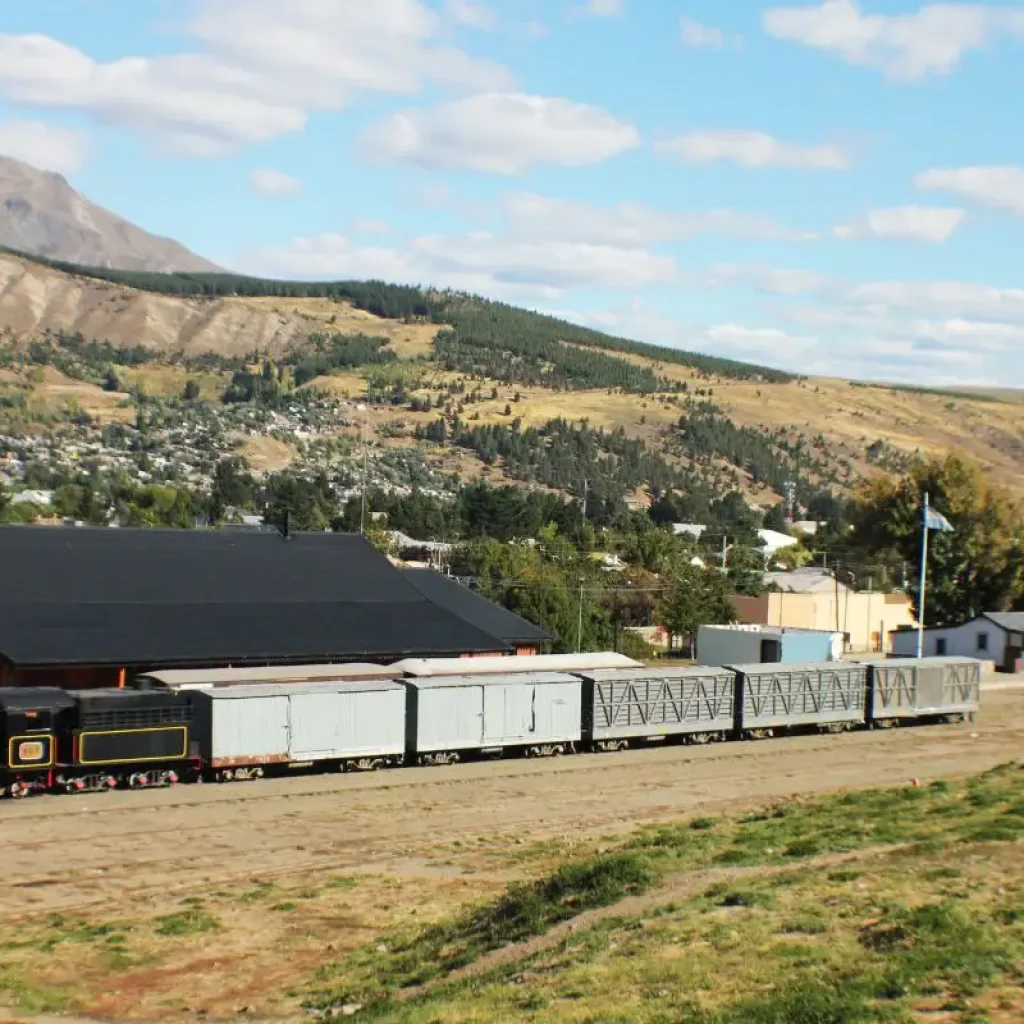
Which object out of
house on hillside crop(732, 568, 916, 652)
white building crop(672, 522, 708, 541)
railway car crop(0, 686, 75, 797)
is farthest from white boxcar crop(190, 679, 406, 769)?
white building crop(672, 522, 708, 541)

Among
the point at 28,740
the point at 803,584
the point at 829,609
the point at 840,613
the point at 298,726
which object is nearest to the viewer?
the point at 28,740

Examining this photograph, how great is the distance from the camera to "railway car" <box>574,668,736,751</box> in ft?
144

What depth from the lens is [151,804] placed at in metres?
33.8

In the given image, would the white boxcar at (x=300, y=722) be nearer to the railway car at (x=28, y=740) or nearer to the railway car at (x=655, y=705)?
the railway car at (x=28, y=740)

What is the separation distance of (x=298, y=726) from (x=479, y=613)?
68.5 feet

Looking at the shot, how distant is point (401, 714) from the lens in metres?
40.0

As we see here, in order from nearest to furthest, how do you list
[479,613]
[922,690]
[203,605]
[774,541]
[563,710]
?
Result: [563,710] < [203,605] < [922,690] < [479,613] < [774,541]

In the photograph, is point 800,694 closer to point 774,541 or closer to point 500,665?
point 500,665

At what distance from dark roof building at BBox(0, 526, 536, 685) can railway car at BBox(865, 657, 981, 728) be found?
15.5 m

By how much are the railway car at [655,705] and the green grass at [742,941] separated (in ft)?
50.2

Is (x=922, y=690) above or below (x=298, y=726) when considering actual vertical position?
below

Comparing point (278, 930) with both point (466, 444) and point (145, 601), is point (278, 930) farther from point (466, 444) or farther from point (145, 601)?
point (466, 444)

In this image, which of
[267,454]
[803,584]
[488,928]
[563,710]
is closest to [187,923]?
[488,928]

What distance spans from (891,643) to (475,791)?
2136 inches
